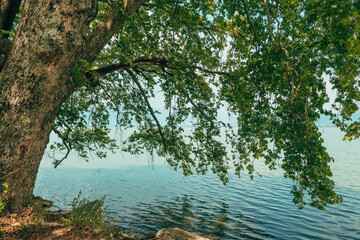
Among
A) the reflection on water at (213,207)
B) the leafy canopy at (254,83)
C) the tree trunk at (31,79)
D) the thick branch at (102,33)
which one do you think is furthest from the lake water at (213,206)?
the thick branch at (102,33)

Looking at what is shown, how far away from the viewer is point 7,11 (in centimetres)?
638

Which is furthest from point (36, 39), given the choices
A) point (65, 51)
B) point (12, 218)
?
point (12, 218)

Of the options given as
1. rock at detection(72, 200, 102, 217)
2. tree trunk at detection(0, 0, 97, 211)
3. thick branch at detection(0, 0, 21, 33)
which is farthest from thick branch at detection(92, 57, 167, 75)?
rock at detection(72, 200, 102, 217)

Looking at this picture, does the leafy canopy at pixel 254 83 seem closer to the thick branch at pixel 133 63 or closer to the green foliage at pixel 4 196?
the thick branch at pixel 133 63

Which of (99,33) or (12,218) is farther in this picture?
(99,33)

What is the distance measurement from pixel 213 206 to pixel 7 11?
13518mm

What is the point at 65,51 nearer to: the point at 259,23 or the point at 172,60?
the point at 172,60

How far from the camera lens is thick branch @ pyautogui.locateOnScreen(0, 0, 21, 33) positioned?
6281 millimetres

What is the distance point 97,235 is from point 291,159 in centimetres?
482

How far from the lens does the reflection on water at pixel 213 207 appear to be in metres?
11.0

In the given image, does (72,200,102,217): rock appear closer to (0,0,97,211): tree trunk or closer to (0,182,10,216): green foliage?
(0,182,10,216): green foliage

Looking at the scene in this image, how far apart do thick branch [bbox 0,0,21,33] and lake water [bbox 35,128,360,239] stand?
851 centimetres

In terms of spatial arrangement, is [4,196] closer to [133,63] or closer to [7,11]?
[7,11]

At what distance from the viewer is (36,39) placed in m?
4.00
